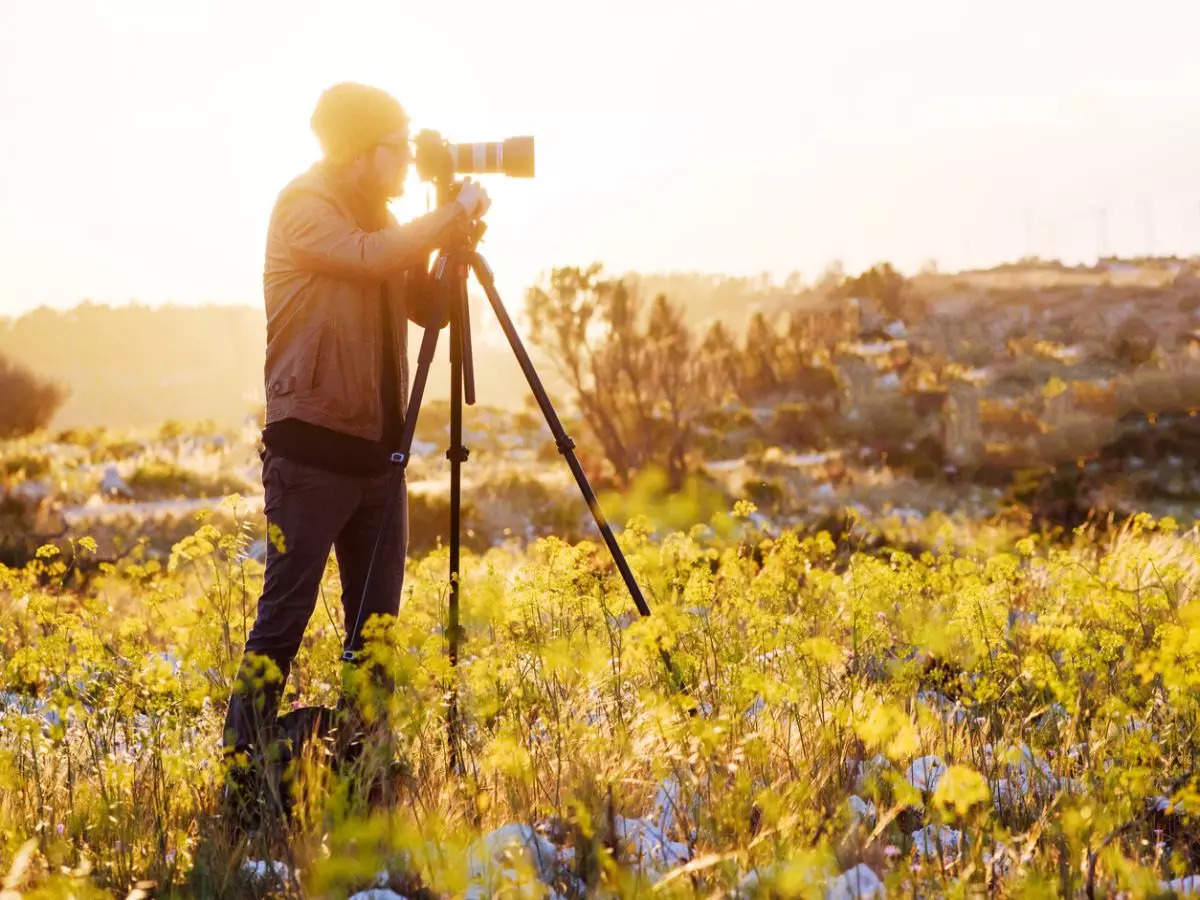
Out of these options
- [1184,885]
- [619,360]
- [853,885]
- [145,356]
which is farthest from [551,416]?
[145,356]

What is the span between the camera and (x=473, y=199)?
2.96 meters

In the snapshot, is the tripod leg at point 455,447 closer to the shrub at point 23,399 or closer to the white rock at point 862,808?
the white rock at point 862,808

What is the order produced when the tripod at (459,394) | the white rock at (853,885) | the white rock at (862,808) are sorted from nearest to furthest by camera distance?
the white rock at (853,885)
the white rock at (862,808)
the tripod at (459,394)

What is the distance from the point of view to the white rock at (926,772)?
8.95 ft

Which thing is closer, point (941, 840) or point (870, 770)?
point (941, 840)

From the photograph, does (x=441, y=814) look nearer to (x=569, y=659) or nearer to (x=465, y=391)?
(x=569, y=659)

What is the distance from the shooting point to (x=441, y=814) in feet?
8.39

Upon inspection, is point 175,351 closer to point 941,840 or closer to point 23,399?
point 23,399

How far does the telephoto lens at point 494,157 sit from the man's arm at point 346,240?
30 centimetres

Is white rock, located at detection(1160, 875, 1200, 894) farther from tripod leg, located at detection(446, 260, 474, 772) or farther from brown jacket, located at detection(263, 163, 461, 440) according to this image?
brown jacket, located at detection(263, 163, 461, 440)

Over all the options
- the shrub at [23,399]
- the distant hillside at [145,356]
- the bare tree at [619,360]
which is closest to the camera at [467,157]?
the bare tree at [619,360]

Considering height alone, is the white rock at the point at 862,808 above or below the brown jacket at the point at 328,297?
below

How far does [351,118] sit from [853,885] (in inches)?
90.0

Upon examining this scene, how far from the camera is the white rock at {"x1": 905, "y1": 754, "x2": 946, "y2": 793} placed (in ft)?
8.95
